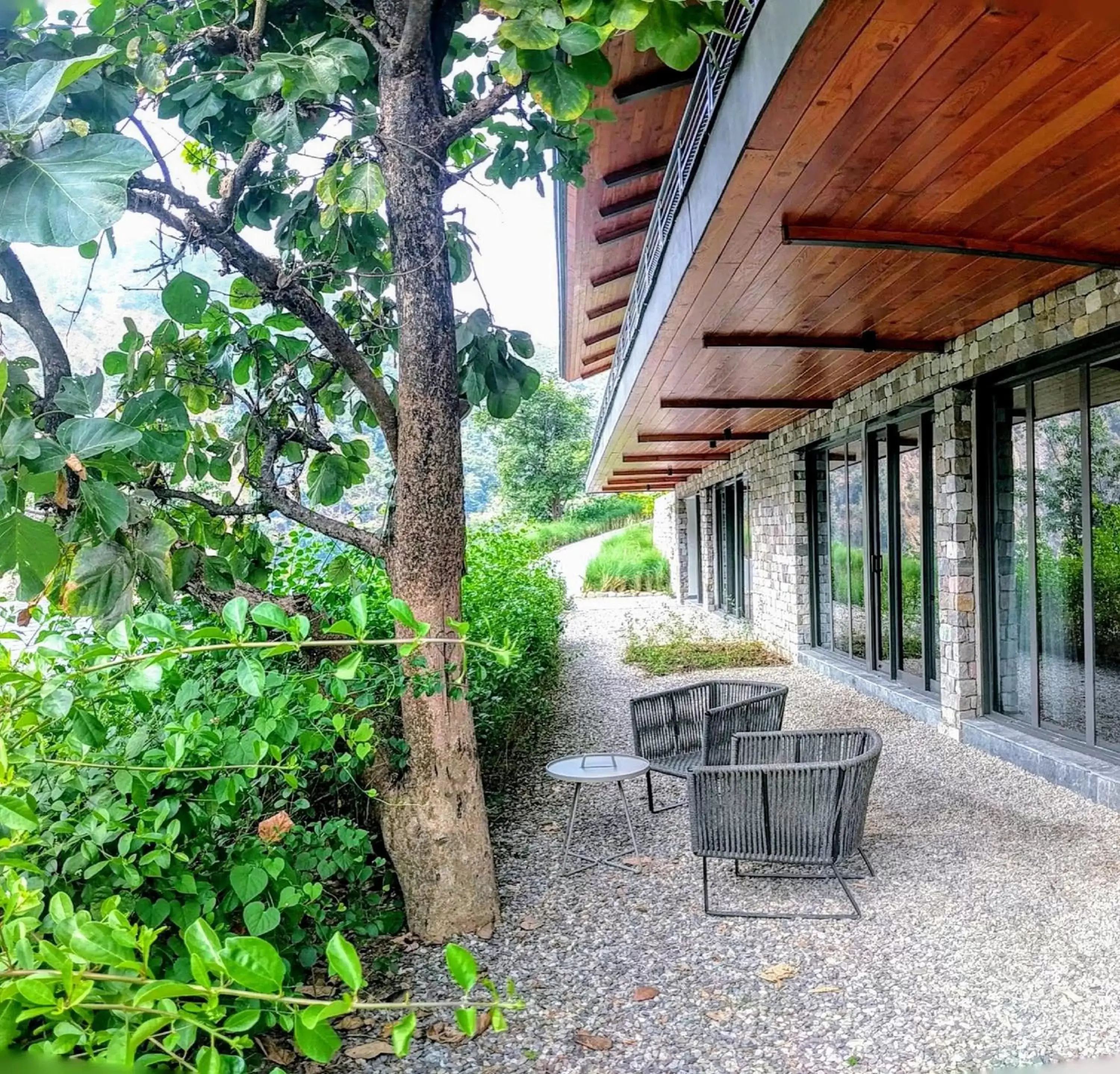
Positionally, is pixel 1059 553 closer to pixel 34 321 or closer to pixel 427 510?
pixel 427 510

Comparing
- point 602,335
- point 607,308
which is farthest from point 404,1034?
point 602,335

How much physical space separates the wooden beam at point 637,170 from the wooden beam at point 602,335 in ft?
12.5

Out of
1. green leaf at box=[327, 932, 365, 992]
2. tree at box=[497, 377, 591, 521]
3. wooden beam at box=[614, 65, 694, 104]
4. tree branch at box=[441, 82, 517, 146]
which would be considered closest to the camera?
green leaf at box=[327, 932, 365, 992]

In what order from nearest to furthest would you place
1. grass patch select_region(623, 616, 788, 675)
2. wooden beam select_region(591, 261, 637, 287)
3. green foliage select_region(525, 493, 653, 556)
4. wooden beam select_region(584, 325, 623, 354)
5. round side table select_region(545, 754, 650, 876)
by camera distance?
round side table select_region(545, 754, 650, 876)
wooden beam select_region(591, 261, 637, 287)
grass patch select_region(623, 616, 788, 675)
wooden beam select_region(584, 325, 623, 354)
green foliage select_region(525, 493, 653, 556)

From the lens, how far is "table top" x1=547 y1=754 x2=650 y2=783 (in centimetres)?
378

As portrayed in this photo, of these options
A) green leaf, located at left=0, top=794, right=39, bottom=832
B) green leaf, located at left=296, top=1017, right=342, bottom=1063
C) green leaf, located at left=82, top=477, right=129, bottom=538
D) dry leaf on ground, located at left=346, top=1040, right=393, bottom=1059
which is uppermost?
green leaf, located at left=82, top=477, right=129, bottom=538

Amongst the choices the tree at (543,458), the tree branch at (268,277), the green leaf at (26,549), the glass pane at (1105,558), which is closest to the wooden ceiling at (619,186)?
the tree branch at (268,277)

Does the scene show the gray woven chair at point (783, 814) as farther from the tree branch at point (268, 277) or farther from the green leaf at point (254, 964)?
the green leaf at point (254, 964)

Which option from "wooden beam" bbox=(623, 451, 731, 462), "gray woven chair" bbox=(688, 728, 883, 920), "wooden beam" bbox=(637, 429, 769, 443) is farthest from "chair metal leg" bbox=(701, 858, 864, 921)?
"wooden beam" bbox=(623, 451, 731, 462)

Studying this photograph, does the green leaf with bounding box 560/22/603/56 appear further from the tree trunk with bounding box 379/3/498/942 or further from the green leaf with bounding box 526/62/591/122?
the tree trunk with bounding box 379/3/498/942

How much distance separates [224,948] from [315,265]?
256cm

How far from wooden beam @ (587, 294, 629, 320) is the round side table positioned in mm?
5875

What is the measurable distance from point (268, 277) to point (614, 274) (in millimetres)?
5720

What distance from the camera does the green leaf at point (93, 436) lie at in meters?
1.33
